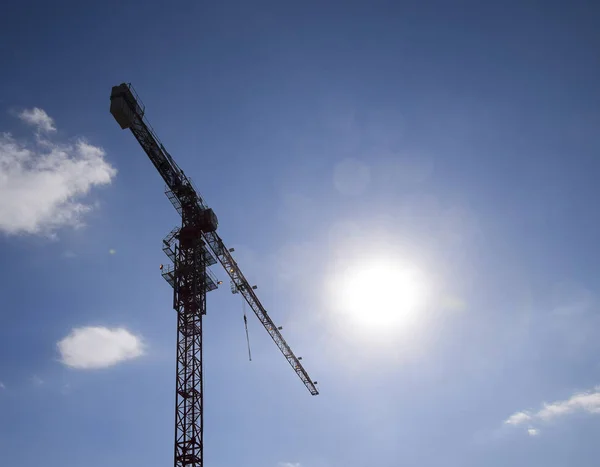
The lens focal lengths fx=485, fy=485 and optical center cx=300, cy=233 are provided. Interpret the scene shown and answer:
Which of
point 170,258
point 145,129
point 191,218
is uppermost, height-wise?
point 145,129

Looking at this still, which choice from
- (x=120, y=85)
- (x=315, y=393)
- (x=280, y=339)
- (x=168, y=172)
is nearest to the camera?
(x=120, y=85)

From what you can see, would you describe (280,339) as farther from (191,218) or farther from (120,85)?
(120,85)

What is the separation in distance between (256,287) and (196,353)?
14.4m

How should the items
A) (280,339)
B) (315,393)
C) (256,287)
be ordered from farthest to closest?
(315,393) < (280,339) < (256,287)

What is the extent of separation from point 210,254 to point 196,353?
9.36 meters

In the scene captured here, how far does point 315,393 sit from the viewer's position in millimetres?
71625

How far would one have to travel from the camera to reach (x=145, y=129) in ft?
139

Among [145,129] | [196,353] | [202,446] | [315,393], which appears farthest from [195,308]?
[315,393]

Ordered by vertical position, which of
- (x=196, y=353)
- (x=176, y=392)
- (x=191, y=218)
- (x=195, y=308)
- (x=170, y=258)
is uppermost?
(x=191, y=218)

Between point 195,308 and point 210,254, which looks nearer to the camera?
point 195,308

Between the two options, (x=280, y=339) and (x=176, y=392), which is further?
(x=280, y=339)

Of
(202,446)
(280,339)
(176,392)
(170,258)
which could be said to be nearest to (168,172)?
(170,258)

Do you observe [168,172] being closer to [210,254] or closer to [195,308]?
[210,254]

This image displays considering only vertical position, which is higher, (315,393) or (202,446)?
(315,393)
